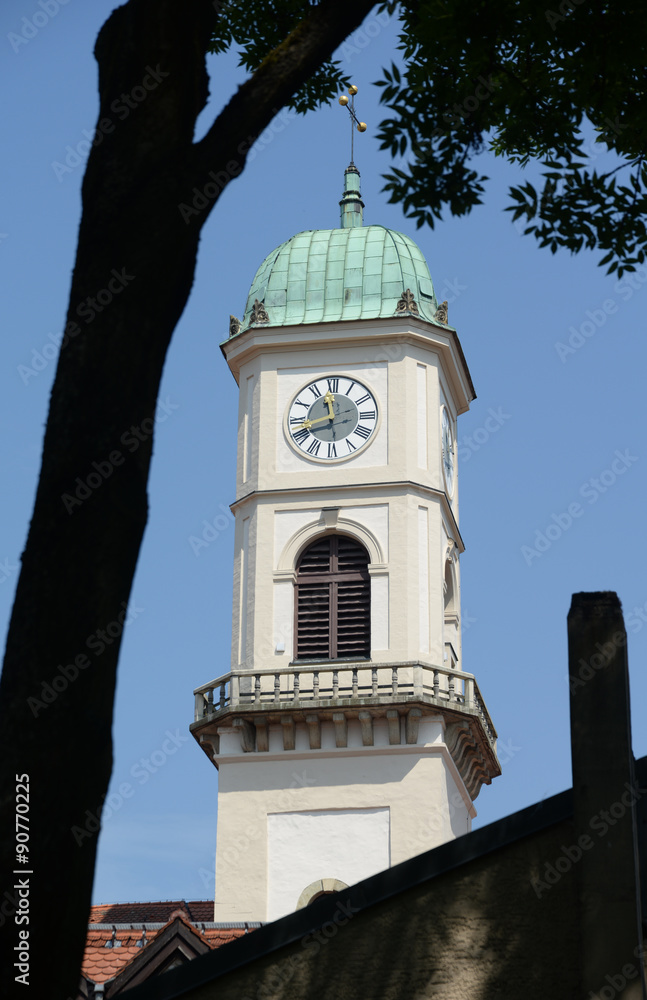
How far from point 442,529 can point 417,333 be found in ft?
18.7

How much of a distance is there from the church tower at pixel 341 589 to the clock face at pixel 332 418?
0.14 feet

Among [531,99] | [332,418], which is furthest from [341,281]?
[531,99]

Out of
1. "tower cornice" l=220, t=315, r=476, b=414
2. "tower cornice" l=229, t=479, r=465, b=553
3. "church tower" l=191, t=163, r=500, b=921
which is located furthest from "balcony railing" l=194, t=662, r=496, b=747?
"tower cornice" l=220, t=315, r=476, b=414

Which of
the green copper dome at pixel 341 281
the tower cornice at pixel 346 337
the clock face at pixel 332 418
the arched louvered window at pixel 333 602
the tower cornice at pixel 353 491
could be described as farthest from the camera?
the green copper dome at pixel 341 281

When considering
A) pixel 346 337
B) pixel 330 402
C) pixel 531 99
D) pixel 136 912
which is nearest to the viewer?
pixel 531 99

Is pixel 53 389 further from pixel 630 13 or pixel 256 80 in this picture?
pixel 630 13

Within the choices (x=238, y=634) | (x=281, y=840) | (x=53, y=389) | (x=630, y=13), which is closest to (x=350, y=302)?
(x=238, y=634)

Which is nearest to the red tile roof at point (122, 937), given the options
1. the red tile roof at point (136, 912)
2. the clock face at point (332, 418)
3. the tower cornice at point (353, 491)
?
the red tile roof at point (136, 912)

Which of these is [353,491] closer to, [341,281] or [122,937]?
[341,281]

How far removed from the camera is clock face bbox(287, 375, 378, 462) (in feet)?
161

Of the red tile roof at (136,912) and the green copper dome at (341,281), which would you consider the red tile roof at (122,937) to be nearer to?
the red tile roof at (136,912)

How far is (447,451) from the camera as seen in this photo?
2031 inches

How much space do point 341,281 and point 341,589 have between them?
9.87 metres

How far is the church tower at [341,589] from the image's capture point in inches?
1741
